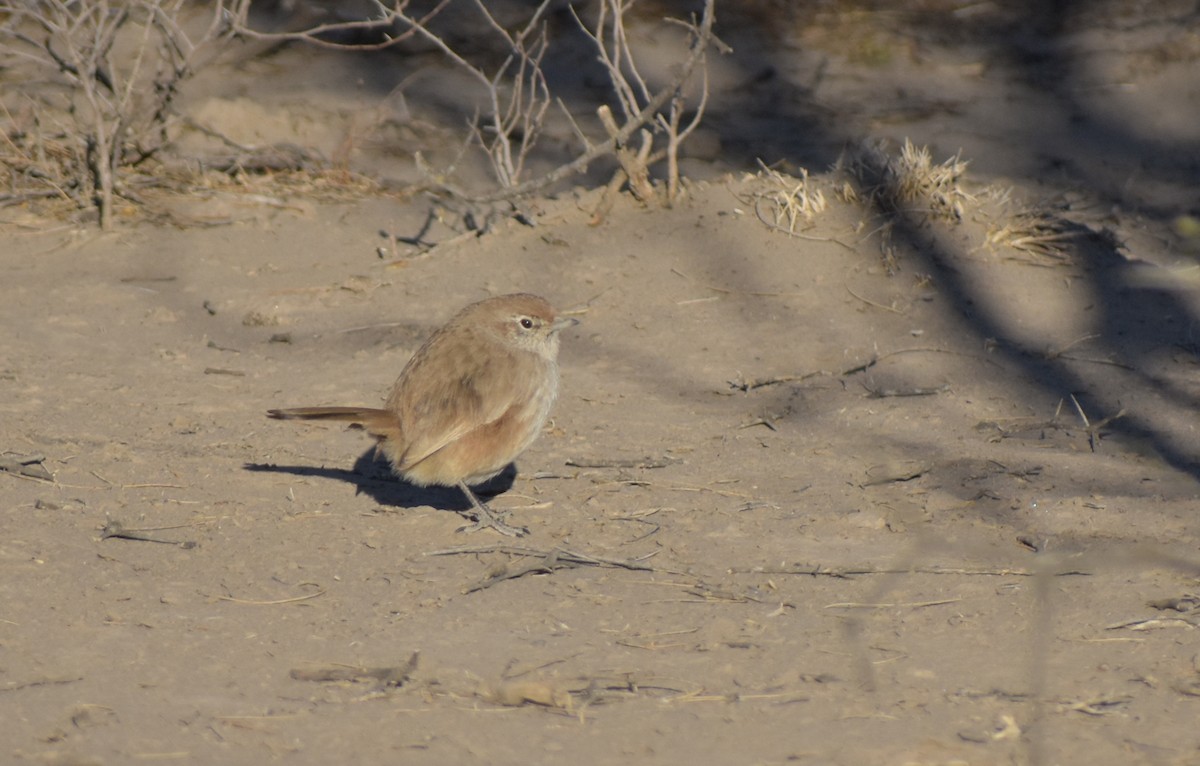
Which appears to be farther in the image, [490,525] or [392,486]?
[392,486]

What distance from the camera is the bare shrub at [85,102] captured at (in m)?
8.36

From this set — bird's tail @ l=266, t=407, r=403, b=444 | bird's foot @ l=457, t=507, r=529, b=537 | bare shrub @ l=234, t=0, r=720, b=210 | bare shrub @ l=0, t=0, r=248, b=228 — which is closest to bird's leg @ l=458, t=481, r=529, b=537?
bird's foot @ l=457, t=507, r=529, b=537

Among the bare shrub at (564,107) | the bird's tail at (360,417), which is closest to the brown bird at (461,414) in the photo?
the bird's tail at (360,417)

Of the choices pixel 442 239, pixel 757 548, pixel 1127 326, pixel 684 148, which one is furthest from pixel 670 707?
pixel 684 148

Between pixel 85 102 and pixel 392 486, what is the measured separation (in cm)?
615

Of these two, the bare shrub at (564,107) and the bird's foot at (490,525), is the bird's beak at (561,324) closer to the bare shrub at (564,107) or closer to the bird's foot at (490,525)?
the bird's foot at (490,525)

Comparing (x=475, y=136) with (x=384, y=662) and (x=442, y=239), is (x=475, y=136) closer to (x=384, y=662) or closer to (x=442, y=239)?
(x=442, y=239)

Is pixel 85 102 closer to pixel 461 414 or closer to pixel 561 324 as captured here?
pixel 561 324

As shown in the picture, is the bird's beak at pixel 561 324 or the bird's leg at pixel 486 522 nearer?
the bird's leg at pixel 486 522

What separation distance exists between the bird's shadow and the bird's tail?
0.41 metres

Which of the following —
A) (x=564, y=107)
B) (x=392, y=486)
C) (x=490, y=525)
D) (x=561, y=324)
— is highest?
(x=561, y=324)

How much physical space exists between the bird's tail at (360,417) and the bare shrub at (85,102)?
4149 millimetres

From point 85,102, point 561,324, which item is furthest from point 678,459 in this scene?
point 85,102

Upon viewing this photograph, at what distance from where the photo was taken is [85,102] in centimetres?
1030
